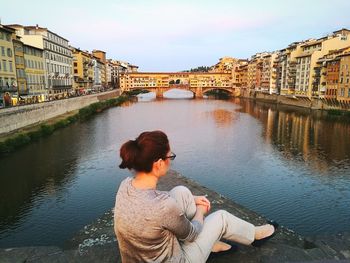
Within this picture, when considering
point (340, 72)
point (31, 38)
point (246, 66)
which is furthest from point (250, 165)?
point (246, 66)

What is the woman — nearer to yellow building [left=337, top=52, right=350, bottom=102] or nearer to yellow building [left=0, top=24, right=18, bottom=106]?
yellow building [left=0, top=24, right=18, bottom=106]

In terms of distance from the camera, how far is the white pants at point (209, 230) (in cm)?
260

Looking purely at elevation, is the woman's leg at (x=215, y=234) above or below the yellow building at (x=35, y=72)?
below

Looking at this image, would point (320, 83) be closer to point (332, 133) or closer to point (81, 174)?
point (332, 133)

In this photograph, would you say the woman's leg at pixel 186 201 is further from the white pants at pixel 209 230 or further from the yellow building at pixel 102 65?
the yellow building at pixel 102 65

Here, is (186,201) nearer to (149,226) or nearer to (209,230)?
(209,230)

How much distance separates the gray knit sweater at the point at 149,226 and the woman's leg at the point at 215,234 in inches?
5.3

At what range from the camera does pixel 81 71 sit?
67.2 metres

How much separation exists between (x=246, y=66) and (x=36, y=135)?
80.2 m

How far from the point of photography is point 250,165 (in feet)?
61.4

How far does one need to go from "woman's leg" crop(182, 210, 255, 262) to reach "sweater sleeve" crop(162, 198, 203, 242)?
0.18m

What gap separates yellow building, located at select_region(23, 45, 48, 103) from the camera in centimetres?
3725

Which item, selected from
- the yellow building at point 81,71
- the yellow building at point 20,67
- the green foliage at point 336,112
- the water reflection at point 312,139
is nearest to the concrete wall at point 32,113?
the yellow building at point 20,67

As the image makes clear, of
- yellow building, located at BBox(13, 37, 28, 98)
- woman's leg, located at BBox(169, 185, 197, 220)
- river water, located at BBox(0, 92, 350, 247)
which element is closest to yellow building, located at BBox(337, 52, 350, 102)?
river water, located at BBox(0, 92, 350, 247)
